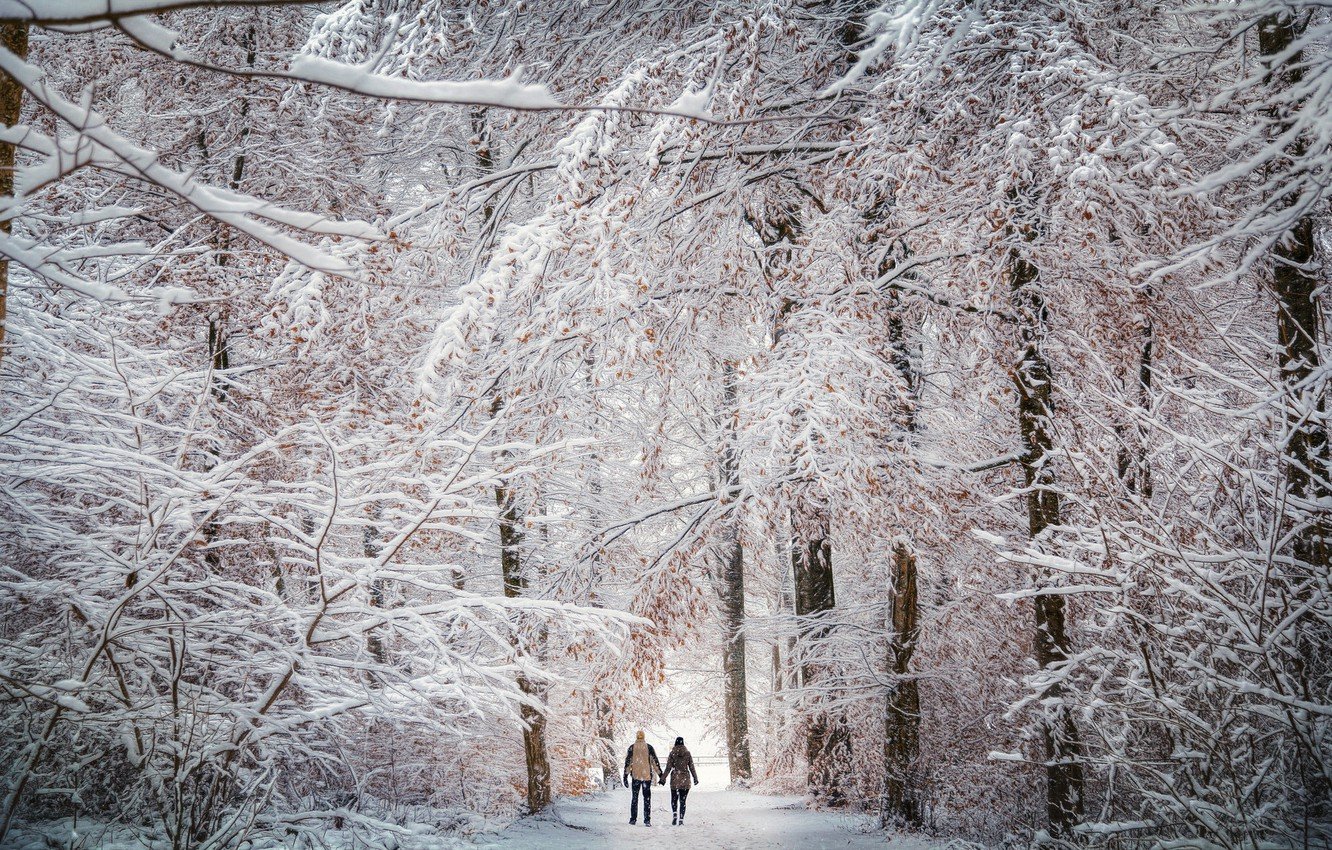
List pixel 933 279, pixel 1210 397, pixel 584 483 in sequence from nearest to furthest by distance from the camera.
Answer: pixel 1210 397 < pixel 933 279 < pixel 584 483

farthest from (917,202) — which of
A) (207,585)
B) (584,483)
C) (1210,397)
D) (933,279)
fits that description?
(584,483)

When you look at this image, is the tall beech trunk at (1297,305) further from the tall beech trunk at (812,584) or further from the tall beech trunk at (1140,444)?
the tall beech trunk at (812,584)

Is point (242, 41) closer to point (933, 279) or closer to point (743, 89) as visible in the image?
point (743, 89)

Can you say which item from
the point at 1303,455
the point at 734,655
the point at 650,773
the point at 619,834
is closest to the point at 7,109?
the point at 1303,455

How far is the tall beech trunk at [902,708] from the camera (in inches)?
307

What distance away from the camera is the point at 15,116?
290 cm

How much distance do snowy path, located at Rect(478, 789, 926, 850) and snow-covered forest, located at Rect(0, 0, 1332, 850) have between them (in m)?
0.54

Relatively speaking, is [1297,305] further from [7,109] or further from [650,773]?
[650,773]

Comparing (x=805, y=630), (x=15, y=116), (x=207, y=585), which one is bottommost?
(x=805, y=630)

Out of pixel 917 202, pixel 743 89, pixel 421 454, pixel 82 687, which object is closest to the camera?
pixel 82 687

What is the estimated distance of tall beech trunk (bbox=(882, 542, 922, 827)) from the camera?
7793mm

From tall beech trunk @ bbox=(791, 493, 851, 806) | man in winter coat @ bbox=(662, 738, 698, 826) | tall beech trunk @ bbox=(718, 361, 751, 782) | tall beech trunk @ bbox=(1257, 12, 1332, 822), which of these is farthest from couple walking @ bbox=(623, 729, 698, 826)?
tall beech trunk @ bbox=(1257, 12, 1332, 822)

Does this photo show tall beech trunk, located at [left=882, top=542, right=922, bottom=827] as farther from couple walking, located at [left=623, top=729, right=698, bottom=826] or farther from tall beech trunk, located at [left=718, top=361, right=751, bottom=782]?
tall beech trunk, located at [left=718, top=361, right=751, bottom=782]

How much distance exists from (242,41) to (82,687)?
7.47 metres
